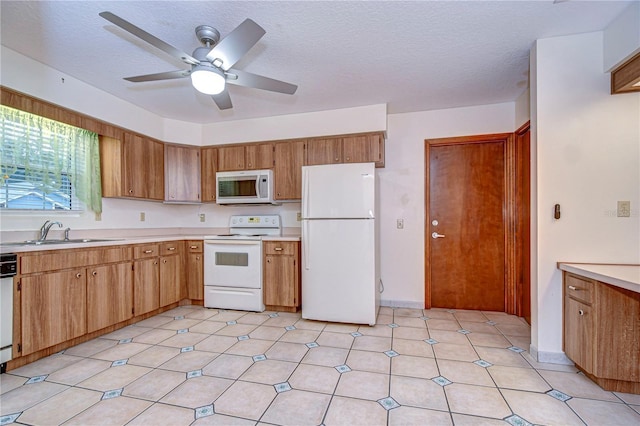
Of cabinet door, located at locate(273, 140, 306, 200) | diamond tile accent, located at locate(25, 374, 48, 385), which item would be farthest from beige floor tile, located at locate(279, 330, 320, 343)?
diamond tile accent, located at locate(25, 374, 48, 385)

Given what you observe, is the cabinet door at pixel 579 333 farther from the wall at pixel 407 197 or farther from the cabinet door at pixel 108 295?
the cabinet door at pixel 108 295

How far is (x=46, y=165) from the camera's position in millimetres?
2766

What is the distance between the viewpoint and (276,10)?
1862mm

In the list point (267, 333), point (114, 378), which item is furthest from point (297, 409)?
point (114, 378)

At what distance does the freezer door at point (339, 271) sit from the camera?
2.96m

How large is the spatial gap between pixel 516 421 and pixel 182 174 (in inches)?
159

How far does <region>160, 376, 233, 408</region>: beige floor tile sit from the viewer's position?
1.75 metres

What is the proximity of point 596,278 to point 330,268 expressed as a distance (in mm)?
2050

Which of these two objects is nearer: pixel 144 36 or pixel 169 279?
pixel 144 36

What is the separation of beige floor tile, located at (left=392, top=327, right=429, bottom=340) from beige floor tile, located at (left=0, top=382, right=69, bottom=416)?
8.39ft

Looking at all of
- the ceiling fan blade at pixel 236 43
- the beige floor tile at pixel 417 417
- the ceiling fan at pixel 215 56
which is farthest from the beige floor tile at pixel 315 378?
the ceiling fan blade at pixel 236 43

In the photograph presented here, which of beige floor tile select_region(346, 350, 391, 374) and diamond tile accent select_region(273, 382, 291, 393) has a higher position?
diamond tile accent select_region(273, 382, 291, 393)

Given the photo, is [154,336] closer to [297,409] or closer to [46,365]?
[46,365]

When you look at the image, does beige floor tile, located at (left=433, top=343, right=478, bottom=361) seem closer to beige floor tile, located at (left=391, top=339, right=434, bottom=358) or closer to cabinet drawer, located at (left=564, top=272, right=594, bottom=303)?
beige floor tile, located at (left=391, top=339, right=434, bottom=358)
